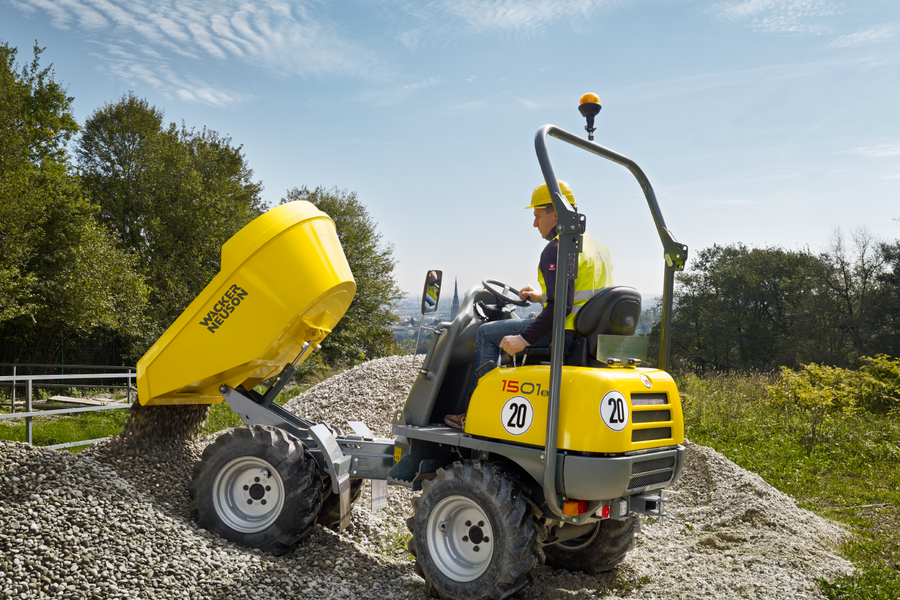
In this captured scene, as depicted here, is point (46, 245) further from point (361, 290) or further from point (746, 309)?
point (746, 309)

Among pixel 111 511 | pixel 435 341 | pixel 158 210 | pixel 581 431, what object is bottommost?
pixel 111 511

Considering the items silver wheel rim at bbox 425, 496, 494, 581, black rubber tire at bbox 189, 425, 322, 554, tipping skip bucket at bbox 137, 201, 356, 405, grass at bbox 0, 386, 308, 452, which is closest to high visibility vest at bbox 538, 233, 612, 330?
silver wheel rim at bbox 425, 496, 494, 581

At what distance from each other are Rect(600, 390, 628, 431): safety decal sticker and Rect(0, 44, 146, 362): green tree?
58.5 feet

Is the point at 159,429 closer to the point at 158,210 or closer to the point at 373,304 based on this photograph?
the point at 158,210

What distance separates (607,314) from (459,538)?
5.63 ft

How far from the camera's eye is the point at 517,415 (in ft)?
12.6

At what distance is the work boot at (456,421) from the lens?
448cm

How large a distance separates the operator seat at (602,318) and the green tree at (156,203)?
76.3 feet

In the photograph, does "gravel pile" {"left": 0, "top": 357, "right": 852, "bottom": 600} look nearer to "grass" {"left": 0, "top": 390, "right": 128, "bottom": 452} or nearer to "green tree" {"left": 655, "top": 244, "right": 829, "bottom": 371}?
"grass" {"left": 0, "top": 390, "right": 128, "bottom": 452}

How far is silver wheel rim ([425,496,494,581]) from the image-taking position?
3965 millimetres

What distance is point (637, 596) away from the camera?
14.5 feet

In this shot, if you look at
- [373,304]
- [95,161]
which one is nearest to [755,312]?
[373,304]

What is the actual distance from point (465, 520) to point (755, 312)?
41.6 metres

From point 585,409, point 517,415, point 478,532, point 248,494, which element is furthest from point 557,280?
point 248,494
